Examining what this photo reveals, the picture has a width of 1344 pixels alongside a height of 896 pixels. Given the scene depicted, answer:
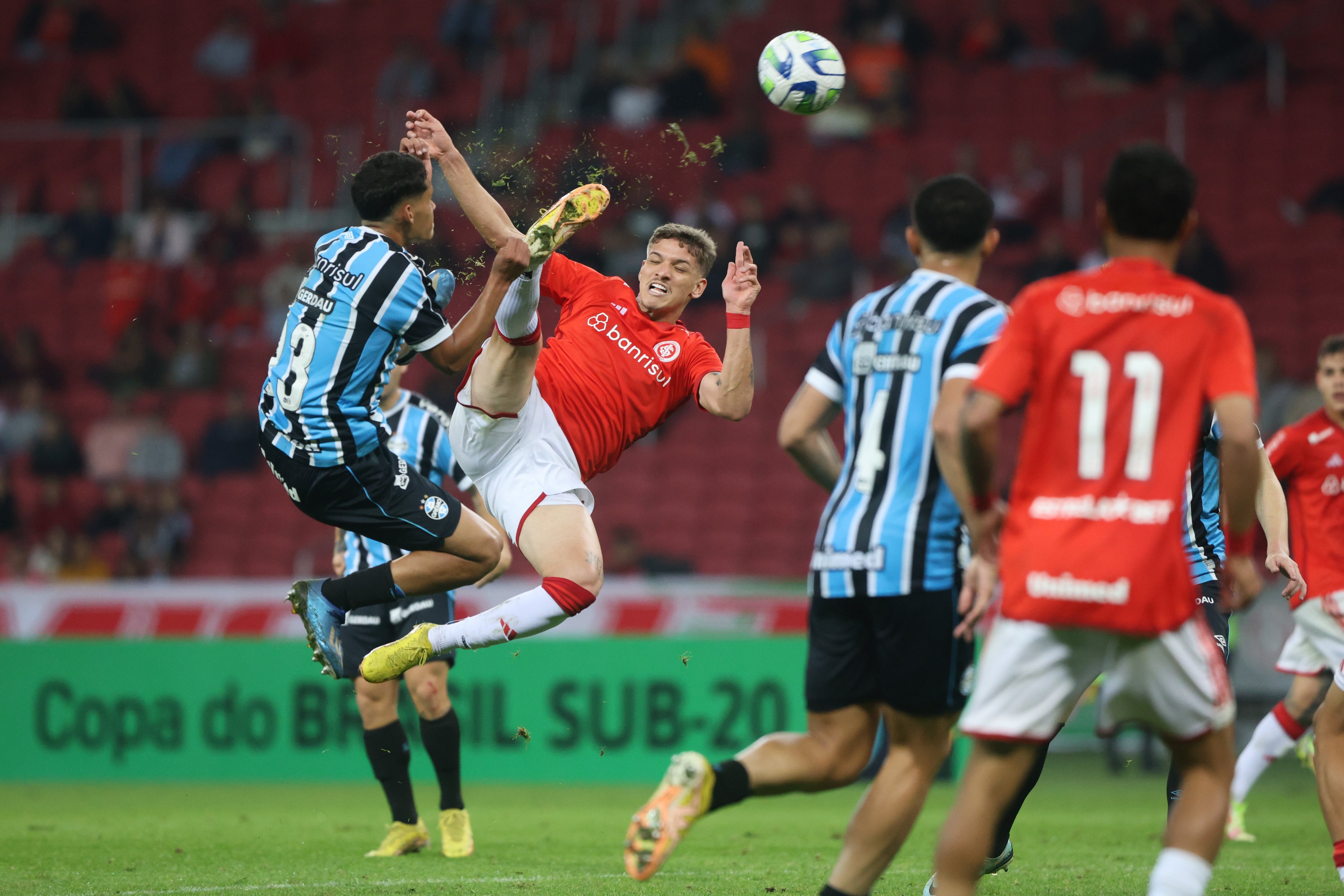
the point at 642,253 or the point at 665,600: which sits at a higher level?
the point at 642,253

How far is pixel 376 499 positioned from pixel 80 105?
14676 mm

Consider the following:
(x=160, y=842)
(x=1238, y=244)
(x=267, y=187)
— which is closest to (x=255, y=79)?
(x=267, y=187)

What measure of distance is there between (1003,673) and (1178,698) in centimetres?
48

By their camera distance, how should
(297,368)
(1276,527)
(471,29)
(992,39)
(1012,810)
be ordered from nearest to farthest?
(1012,810) < (297,368) < (1276,527) < (992,39) < (471,29)

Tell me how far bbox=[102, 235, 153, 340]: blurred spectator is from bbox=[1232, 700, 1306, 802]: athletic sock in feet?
43.7

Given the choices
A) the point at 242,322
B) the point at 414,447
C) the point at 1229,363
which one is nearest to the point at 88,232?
the point at 242,322

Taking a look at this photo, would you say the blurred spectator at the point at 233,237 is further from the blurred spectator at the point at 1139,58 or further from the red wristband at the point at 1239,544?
the red wristband at the point at 1239,544

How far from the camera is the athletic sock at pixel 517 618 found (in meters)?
6.02

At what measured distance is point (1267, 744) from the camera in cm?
809

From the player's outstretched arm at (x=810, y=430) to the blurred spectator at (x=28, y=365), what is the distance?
14.4 metres

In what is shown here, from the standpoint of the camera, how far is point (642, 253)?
15.4 meters

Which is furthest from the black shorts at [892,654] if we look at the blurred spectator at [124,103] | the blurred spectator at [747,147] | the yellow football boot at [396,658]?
the blurred spectator at [124,103]

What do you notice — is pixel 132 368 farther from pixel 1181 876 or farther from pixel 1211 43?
pixel 1181 876

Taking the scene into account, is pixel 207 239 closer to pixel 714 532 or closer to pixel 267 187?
pixel 267 187
